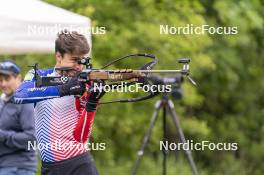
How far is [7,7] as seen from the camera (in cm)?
780

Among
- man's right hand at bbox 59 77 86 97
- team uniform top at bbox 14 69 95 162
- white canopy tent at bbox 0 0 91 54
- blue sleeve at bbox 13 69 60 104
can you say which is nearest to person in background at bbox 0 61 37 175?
white canopy tent at bbox 0 0 91 54

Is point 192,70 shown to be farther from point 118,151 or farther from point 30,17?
point 30,17

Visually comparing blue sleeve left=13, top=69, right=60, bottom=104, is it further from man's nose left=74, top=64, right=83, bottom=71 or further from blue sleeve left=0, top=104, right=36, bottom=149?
blue sleeve left=0, top=104, right=36, bottom=149

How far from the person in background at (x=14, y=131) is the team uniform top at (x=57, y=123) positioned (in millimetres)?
1381

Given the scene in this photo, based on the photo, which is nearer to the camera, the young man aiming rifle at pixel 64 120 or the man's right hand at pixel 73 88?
the man's right hand at pixel 73 88

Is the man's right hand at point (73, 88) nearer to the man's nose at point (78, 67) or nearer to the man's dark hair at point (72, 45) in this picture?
the man's nose at point (78, 67)

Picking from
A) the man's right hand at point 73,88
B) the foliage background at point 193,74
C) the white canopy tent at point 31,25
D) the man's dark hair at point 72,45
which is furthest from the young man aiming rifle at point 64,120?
the foliage background at point 193,74

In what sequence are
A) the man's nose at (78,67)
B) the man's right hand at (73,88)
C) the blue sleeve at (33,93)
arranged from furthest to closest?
1. the man's nose at (78,67)
2. the blue sleeve at (33,93)
3. the man's right hand at (73,88)

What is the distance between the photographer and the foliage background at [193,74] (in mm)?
12281

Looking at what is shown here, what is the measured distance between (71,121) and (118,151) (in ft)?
27.7

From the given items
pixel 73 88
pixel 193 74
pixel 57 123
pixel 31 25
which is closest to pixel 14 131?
pixel 31 25

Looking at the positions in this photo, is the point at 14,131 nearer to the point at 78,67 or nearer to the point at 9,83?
the point at 9,83

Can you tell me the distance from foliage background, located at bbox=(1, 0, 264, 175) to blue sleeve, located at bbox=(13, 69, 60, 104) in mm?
5413

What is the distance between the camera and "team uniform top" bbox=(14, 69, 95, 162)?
5.49 metres
